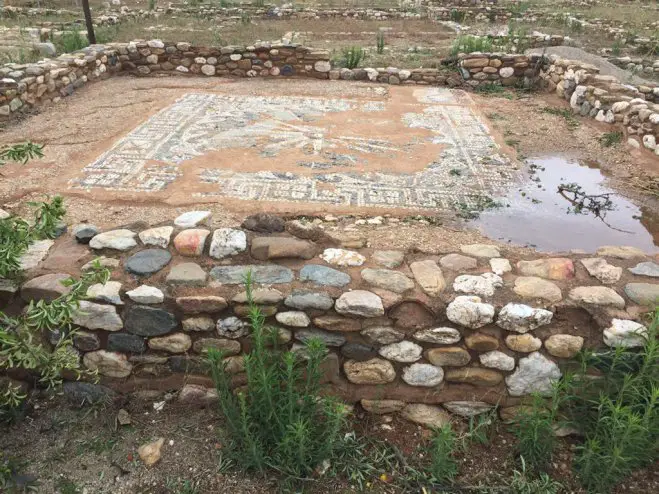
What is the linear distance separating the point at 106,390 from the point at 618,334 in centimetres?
272

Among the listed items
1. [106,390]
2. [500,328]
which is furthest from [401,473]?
[106,390]

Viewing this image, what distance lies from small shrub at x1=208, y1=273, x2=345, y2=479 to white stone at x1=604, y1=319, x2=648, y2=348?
1.42 metres

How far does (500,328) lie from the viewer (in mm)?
2551

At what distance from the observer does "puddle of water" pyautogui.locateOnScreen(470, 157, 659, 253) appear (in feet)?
13.9

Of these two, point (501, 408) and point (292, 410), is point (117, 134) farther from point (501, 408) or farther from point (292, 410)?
point (501, 408)

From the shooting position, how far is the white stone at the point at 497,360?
255 centimetres

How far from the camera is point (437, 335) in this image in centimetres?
252

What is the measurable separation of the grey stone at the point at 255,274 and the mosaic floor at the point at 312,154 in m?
2.04

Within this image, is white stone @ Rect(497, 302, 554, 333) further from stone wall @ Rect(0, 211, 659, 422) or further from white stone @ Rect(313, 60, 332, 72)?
white stone @ Rect(313, 60, 332, 72)

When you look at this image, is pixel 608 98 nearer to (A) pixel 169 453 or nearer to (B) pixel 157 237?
(B) pixel 157 237

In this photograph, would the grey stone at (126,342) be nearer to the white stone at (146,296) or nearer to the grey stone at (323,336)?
the white stone at (146,296)

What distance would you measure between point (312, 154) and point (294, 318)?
3637mm

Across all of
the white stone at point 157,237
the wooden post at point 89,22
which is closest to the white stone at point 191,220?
the white stone at point 157,237

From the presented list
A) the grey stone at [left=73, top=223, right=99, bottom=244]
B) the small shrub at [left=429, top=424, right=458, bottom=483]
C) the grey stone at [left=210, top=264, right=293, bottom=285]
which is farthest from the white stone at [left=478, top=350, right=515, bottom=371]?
the grey stone at [left=73, top=223, right=99, bottom=244]
